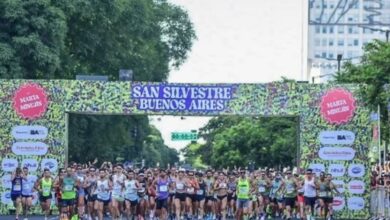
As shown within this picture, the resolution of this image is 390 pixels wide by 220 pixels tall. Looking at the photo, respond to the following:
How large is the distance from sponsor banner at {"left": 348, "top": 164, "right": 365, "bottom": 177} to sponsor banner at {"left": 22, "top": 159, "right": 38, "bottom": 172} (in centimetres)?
1169

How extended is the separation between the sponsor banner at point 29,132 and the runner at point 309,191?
37.1 feet

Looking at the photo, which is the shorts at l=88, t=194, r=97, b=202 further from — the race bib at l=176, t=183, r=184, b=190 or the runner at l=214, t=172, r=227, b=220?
the runner at l=214, t=172, r=227, b=220

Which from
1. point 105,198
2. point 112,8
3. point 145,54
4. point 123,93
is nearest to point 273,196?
point 123,93

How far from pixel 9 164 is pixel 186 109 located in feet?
22.8

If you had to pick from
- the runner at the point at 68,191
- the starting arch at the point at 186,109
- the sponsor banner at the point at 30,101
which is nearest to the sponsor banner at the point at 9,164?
the starting arch at the point at 186,109

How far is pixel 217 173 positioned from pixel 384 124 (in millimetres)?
7209

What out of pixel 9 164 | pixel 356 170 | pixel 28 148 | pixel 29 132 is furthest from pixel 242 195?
pixel 9 164

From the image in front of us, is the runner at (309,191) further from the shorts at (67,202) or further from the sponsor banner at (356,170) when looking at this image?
the shorts at (67,202)

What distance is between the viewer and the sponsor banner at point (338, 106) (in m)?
42.7

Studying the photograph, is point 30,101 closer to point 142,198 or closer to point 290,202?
point 142,198

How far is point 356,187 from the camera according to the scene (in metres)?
42.1

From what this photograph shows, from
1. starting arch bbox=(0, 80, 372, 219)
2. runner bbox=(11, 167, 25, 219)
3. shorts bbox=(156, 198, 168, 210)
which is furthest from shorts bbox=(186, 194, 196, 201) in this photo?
runner bbox=(11, 167, 25, 219)

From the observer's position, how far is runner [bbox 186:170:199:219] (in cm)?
4003

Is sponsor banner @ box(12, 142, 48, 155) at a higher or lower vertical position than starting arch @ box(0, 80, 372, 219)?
lower
